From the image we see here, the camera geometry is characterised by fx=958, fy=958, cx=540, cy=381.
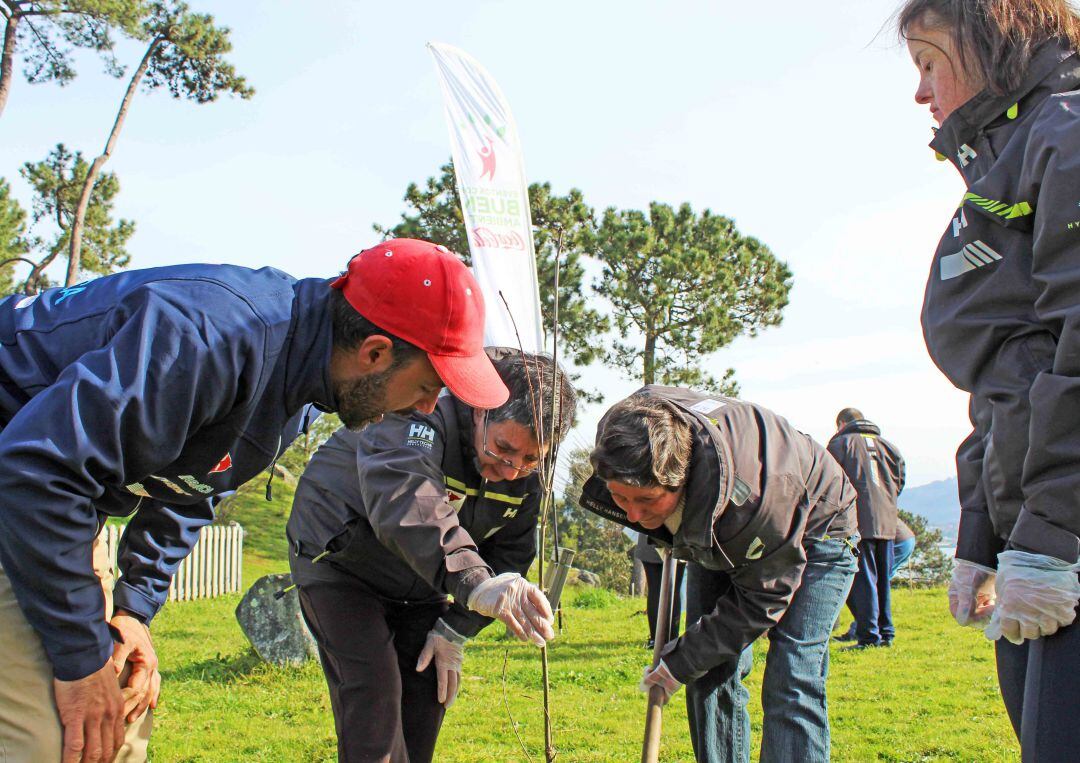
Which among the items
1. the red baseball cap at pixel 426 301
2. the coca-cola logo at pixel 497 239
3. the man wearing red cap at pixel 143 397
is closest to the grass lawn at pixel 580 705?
the man wearing red cap at pixel 143 397

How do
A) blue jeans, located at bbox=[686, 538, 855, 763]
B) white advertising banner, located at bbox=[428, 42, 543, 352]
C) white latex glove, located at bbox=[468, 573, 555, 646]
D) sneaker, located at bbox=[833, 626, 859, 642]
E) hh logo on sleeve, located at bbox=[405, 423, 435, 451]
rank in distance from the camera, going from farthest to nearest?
white advertising banner, located at bbox=[428, 42, 543, 352], sneaker, located at bbox=[833, 626, 859, 642], blue jeans, located at bbox=[686, 538, 855, 763], hh logo on sleeve, located at bbox=[405, 423, 435, 451], white latex glove, located at bbox=[468, 573, 555, 646]

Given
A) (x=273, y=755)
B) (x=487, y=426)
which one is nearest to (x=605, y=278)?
(x=273, y=755)

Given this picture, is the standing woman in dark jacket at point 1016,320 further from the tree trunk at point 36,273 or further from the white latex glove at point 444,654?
the tree trunk at point 36,273

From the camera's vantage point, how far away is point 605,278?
889 inches

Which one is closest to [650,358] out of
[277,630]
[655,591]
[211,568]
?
[211,568]

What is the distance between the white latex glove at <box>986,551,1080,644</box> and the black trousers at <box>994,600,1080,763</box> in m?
0.03

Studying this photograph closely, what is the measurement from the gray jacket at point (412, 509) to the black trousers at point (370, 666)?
73 millimetres

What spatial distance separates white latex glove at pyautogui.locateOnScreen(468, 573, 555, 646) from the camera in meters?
2.90

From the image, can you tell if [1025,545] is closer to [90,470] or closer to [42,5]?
[90,470]

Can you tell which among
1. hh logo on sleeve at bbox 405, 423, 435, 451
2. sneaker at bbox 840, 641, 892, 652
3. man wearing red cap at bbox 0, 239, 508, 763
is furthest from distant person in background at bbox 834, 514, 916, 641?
man wearing red cap at bbox 0, 239, 508, 763

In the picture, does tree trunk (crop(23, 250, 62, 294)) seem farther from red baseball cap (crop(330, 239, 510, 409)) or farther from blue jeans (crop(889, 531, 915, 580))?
red baseball cap (crop(330, 239, 510, 409))

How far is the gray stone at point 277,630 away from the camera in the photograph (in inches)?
299

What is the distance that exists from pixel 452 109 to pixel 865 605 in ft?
23.5

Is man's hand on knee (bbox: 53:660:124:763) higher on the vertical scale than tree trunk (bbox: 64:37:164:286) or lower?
lower
